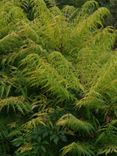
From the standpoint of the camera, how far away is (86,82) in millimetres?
5000

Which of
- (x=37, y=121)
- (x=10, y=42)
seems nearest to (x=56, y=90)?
(x=37, y=121)

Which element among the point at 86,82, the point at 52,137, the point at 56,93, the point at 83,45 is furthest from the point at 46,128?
the point at 83,45

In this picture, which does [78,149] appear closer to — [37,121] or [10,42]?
[37,121]

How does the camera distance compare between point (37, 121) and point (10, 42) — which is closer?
point (37, 121)

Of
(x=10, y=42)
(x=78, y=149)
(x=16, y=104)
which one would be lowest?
(x=78, y=149)

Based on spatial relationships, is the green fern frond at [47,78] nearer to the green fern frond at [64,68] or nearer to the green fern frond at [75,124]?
the green fern frond at [64,68]

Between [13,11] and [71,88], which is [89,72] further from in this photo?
[13,11]

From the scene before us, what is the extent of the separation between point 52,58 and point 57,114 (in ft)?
2.27

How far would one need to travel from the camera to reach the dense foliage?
452 centimetres

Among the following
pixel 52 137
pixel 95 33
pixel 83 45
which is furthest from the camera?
pixel 95 33

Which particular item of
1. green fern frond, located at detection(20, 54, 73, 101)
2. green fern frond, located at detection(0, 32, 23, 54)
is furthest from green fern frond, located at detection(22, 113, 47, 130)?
green fern frond, located at detection(0, 32, 23, 54)

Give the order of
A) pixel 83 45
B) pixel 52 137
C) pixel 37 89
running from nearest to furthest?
pixel 52 137, pixel 37 89, pixel 83 45

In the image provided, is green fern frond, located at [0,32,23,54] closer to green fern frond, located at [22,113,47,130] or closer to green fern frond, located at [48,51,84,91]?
green fern frond, located at [48,51,84,91]

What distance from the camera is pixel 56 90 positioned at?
186 inches
